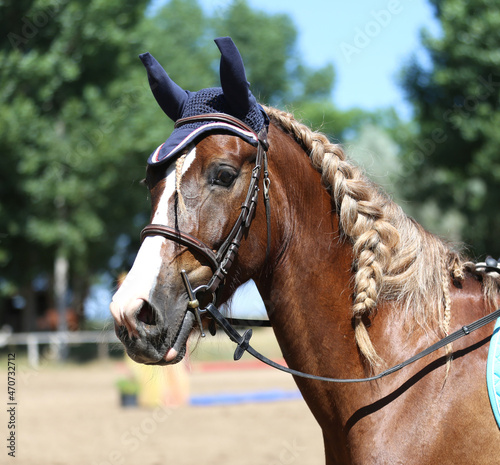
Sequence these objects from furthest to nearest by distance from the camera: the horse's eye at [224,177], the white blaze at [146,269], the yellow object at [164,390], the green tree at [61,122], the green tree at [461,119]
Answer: the green tree at [461,119]
the green tree at [61,122]
the yellow object at [164,390]
the horse's eye at [224,177]
the white blaze at [146,269]

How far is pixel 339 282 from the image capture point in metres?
2.60

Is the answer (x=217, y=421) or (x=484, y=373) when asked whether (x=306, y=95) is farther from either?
(x=484, y=373)

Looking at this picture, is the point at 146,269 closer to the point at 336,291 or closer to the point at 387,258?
the point at 336,291

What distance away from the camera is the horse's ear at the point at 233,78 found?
2.40 m

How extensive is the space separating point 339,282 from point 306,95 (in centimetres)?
5446

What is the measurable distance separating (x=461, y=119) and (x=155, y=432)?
16.0 meters

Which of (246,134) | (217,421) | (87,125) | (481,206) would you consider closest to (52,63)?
(87,125)
